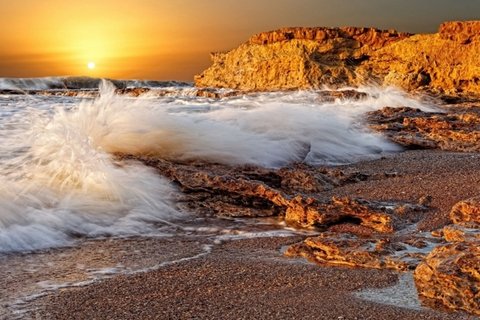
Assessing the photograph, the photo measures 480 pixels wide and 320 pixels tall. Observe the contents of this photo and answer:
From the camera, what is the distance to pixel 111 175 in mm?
4691

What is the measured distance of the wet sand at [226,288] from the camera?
232cm

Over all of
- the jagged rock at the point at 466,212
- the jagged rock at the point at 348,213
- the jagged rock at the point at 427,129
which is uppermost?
the jagged rock at the point at 466,212

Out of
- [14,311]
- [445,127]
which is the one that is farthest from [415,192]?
[445,127]

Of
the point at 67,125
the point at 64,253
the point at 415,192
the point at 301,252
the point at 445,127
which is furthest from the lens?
the point at 445,127

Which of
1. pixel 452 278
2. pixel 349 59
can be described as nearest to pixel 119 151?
pixel 452 278

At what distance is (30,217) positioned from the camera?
3898mm

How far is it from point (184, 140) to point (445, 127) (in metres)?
4.79

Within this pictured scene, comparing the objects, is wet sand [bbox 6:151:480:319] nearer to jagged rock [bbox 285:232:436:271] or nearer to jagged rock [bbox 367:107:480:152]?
jagged rock [bbox 285:232:436:271]

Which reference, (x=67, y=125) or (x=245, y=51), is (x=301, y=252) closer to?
(x=67, y=125)

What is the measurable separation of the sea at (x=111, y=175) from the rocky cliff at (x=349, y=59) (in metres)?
27.5

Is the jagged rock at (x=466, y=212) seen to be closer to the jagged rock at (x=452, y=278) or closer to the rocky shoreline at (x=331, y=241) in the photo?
the rocky shoreline at (x=331, y=241)

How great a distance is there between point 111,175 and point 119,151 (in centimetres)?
86

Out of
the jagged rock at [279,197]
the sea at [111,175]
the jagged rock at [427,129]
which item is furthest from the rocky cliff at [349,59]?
the jagged rock at [279,197]

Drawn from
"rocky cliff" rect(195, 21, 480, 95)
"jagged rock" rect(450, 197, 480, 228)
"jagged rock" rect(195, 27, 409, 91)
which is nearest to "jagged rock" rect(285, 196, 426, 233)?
"jagged rock" rect(450, 197, 480, 228)
